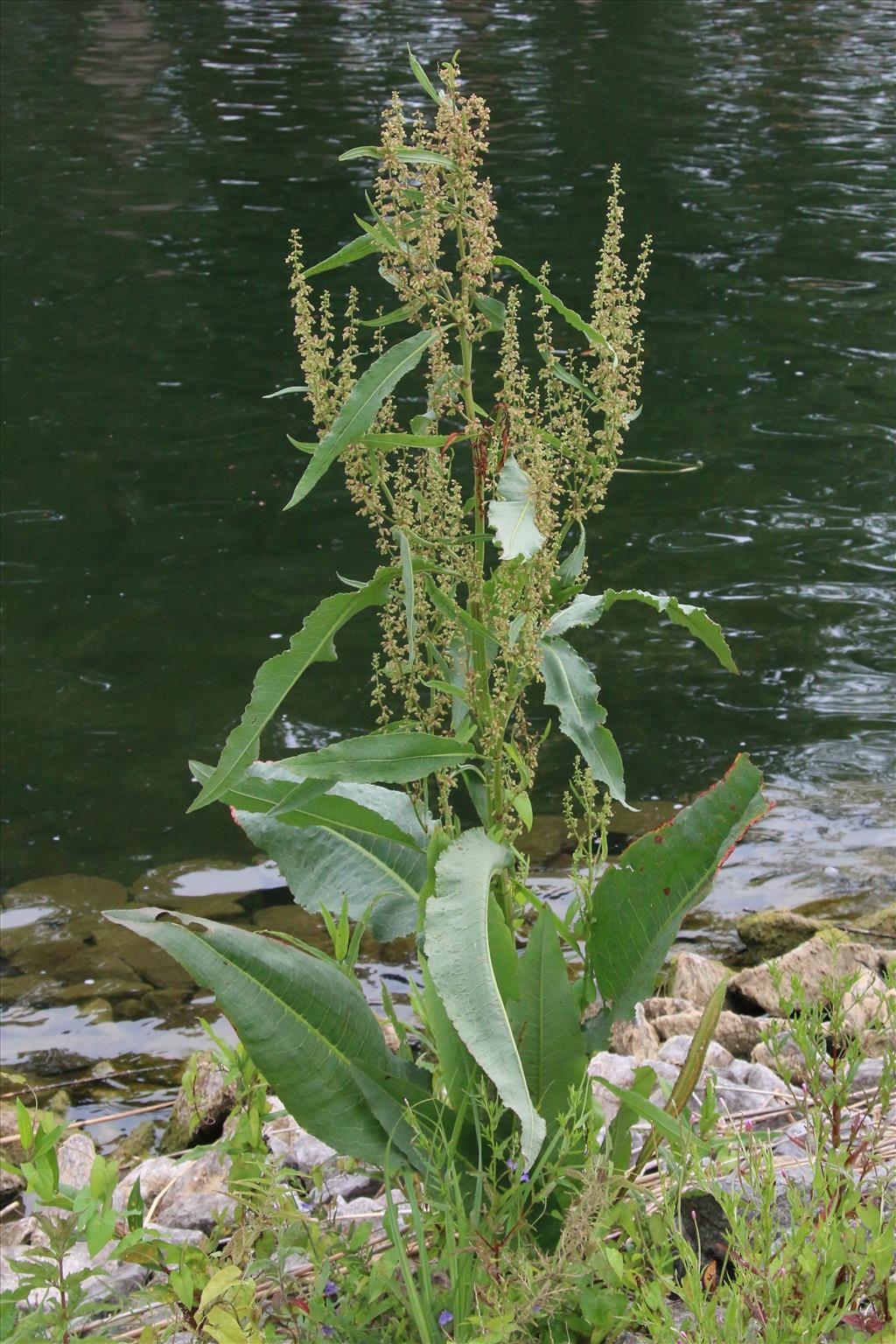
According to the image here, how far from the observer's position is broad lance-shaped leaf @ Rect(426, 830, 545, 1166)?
2098mm

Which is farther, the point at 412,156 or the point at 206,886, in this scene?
the point at 206,886

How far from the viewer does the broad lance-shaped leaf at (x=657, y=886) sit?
94.4 inches

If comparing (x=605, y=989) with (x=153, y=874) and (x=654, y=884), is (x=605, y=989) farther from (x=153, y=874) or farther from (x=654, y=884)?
(x=153, y=874)

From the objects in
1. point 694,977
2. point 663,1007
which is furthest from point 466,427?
point 694,977

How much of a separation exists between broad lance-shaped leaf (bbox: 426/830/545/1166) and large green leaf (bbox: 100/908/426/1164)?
A: 25cm

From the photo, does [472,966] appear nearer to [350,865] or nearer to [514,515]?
[350,865]

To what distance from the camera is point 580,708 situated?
2.39m

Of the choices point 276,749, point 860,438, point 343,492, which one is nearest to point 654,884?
point 276,749

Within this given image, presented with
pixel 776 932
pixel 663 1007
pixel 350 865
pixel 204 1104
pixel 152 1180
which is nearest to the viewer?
pixel 350 865

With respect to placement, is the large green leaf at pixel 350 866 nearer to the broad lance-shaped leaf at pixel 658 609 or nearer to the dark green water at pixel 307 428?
the broad lance-shaped leaf at pixel 658 609

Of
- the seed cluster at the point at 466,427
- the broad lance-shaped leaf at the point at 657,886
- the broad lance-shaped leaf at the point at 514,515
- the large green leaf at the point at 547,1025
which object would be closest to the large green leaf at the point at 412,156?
the seed cluster at the point at 466,427

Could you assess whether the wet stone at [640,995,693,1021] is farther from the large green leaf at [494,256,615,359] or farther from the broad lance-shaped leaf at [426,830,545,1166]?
the large green leaf at [494,256,615,359]

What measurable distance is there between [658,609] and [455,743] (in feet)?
1.30

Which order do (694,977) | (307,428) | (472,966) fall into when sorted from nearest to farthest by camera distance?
(472,966) → (694,977) → (307,428)
